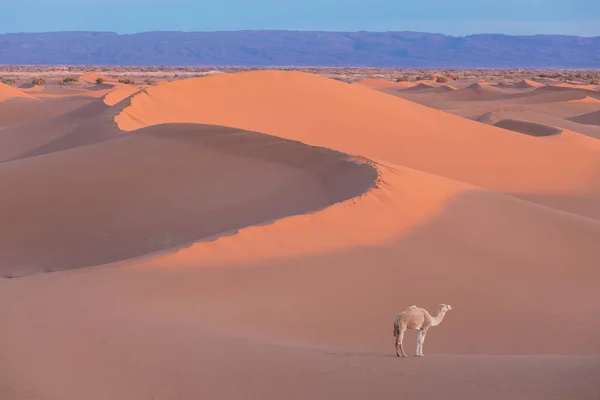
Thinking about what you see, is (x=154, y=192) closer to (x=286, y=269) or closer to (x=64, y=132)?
(x=286, y=269)

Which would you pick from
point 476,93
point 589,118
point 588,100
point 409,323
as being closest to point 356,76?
point 476,93

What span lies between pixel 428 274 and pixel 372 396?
4371 millimetres

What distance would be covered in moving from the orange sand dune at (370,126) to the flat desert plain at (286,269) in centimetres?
15

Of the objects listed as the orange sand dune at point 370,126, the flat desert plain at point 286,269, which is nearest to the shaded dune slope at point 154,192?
the flat desert plain at point 286,269

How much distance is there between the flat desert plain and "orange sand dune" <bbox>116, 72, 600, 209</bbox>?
0.15 m

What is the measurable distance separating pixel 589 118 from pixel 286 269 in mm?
33822

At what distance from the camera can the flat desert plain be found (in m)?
5.13

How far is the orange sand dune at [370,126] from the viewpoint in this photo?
65.8 ft

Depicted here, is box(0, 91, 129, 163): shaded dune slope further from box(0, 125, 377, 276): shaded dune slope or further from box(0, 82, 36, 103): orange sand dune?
box(0, 82, 36, 103): orange sand dune

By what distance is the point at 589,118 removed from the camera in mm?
39094

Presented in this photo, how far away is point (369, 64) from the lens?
195000 millimetres

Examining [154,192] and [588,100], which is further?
[588,100]

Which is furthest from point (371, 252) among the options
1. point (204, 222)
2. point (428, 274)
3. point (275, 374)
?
point (275, 374)

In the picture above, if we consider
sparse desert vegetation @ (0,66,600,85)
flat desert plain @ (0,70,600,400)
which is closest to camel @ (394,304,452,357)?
flat desert plain @ (0,70,600,400)
